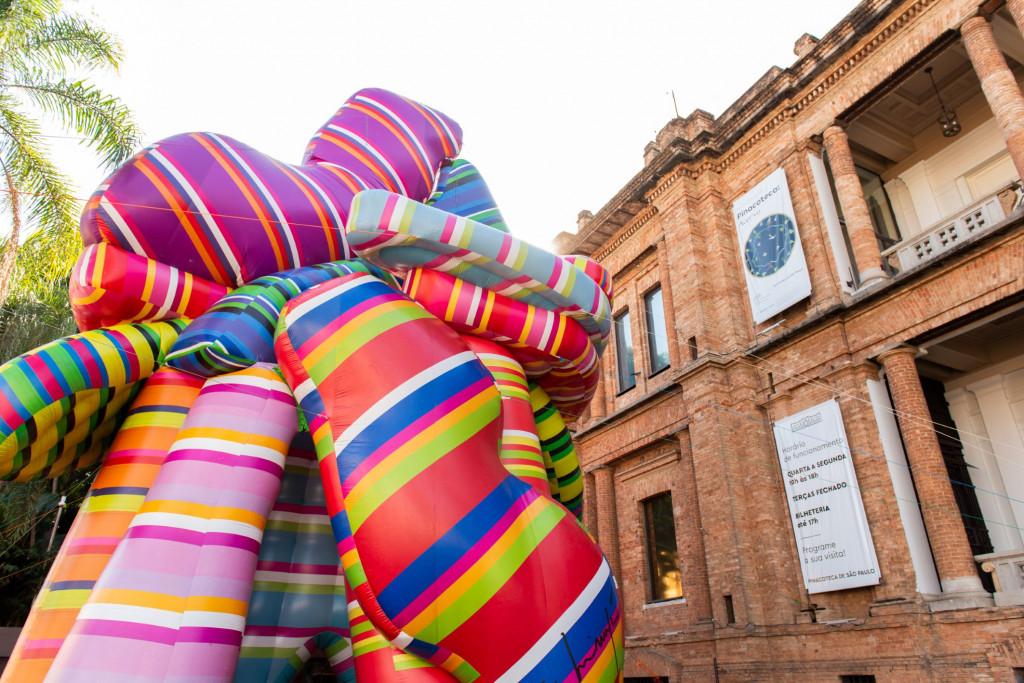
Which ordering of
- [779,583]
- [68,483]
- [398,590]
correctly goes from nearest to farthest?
1. [398,590]
2. [68,483]
3. [779,583]

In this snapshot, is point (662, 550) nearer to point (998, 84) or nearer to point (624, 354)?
point (624, 354)

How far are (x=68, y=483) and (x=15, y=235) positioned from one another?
9.95 ft

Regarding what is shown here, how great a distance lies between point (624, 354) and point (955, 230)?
663 centimetres

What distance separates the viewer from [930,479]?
27.8 feet

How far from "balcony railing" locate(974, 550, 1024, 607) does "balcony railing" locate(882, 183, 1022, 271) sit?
376 cm

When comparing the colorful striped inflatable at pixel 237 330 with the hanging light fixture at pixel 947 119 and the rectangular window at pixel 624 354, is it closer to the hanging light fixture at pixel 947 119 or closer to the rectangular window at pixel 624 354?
the hanging light fixture at pixel 947 119

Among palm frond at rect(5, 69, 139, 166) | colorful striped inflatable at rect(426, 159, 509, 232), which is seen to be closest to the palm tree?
palm frond at rect(5, 69, 139, 166)

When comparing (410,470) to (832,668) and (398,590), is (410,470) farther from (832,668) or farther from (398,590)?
(832,668)

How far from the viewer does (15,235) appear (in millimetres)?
8148

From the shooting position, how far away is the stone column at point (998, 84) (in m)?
8.70

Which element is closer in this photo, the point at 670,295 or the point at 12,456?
the point at 12,456

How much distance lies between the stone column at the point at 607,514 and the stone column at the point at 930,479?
19.1ft

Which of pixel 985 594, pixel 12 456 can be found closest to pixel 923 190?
pixel 985 594

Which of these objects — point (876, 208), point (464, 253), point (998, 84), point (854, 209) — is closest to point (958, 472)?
point (854, 209)
